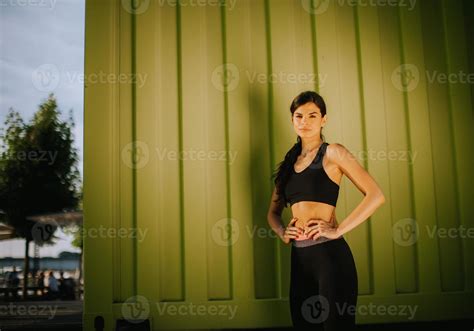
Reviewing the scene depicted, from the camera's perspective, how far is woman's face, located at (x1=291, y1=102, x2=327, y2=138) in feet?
A: 8.42

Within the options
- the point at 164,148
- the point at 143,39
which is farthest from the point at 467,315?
the point at 143,39

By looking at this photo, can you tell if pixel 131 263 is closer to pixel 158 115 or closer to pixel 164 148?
pixel 164 148

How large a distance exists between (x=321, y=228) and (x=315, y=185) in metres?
0.25

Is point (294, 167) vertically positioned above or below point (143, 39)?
below

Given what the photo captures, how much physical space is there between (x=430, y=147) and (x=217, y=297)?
2.10 meters

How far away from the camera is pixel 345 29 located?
3.48 meters

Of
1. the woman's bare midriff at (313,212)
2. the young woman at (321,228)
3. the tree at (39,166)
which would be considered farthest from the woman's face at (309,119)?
the tree at (39,166)

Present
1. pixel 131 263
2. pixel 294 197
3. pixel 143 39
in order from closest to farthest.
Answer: pixel 294 197 → pixel 131 263 → pixel 143 39

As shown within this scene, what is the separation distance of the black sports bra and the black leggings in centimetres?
26

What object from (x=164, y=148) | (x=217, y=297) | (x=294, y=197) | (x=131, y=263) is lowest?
(x=217, y=297)

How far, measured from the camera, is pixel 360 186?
2439 millimetres
